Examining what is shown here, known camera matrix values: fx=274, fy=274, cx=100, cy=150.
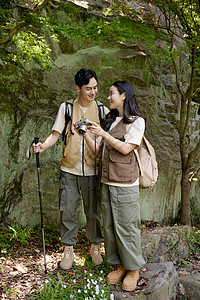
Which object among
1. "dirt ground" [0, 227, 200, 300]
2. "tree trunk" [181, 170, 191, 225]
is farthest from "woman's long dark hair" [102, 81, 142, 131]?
"tree trunk" [181, 170, 191, 225]

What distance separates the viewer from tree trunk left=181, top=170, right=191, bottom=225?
6706 mm

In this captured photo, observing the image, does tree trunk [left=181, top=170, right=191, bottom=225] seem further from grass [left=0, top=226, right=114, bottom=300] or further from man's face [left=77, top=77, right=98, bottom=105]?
man's face [left=77, top=77, right=98, bottom=105]

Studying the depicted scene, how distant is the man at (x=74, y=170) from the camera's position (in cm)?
339

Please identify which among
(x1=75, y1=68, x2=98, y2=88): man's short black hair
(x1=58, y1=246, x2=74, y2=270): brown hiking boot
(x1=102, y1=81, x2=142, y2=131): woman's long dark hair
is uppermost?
(x1=75, y1=68, x2=98, y2=88): man's short black hair

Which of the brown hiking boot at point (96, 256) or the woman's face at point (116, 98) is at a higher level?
the woman's face at point (116, 98)

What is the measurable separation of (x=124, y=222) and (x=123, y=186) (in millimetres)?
414

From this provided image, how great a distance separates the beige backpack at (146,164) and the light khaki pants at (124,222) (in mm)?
177

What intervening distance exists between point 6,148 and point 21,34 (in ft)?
6.14

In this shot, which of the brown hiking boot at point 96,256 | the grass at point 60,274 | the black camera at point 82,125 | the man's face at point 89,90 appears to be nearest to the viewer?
the black camera at point 82,125

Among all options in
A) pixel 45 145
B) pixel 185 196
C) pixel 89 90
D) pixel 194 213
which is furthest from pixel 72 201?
pixel 194 213

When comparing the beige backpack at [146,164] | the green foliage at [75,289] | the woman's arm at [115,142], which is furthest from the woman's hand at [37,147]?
the green foliage at [75,289]

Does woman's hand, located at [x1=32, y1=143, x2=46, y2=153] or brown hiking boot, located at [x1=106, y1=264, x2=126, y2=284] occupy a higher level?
woman's hand, located at [x1=32, y1=143, x2=46, y2=153]

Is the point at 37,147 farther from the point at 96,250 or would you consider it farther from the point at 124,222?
the point at 96,250

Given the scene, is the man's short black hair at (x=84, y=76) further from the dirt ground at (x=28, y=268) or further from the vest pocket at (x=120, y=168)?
the dirt ground at (x=28, y=268)
